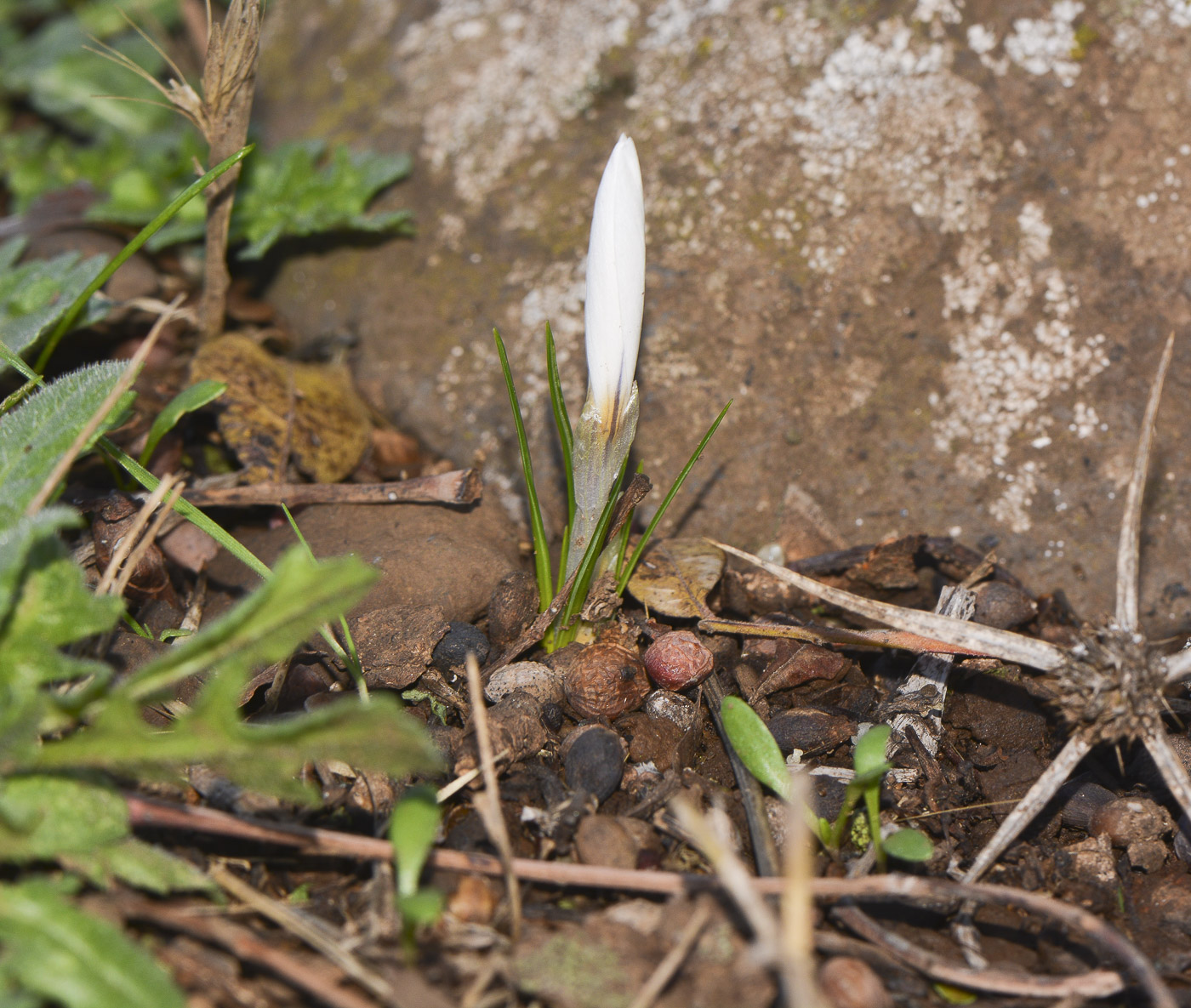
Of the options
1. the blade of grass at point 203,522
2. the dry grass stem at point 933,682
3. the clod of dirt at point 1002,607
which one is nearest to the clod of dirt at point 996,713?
the dry grass stem at point 933,682

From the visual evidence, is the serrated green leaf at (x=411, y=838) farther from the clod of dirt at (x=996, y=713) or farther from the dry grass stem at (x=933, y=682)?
the clod of dirt at (x=996, y=713)

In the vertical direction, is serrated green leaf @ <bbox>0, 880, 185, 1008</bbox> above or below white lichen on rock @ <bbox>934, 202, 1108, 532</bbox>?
below

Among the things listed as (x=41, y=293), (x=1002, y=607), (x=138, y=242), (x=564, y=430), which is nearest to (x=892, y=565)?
(x=1002, y=607)

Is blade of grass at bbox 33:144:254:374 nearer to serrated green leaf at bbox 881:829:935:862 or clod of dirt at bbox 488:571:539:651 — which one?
clod of dirt at bbox 488:571:539:651

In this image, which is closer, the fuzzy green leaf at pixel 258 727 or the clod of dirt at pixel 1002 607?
the fuzzy green leaf at pixel 258 727

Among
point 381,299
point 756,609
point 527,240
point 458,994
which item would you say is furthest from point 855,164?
point 458,994

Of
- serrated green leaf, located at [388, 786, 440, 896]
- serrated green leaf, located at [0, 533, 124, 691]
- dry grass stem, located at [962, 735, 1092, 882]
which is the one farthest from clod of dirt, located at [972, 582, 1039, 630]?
serrated green leaf, located at [0, 533, 124, 691]

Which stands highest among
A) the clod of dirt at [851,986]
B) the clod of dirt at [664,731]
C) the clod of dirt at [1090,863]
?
the clod of dirt at [851,986]
